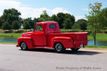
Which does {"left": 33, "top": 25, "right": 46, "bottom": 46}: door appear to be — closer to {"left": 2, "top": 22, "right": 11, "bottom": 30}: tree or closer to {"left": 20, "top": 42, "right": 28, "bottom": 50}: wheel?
{"left": 20, "top": 42, "right": 28, "bottom": 50}: wheel

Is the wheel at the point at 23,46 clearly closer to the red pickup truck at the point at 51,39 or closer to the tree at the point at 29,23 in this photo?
the red pickup truck at the point at 51,39

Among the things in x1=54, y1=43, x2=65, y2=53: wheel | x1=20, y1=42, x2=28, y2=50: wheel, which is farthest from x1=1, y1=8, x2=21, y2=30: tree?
x1=54, y1=43, x2=65, y2=53: wheel

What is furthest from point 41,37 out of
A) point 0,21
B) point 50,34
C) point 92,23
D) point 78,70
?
point 0,21

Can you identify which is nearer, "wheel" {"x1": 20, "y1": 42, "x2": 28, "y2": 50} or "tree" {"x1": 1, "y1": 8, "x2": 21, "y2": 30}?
"wheel" {"x1": 20, "y1": 42, "x2": 28, "y2": 50}

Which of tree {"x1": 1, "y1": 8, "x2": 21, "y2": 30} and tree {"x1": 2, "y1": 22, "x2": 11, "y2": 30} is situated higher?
tree {"x1": 1, "y1": 8, "x2": 21, "y2": 30}

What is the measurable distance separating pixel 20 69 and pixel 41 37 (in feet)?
26.1

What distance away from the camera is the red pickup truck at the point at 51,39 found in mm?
18250

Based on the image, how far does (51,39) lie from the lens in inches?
763

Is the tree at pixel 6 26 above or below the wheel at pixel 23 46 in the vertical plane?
above

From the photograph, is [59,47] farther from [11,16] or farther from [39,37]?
[11,16]

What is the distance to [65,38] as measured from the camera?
60.0 feet

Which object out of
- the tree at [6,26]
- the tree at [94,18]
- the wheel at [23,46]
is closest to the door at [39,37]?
the wheel at [23,46]

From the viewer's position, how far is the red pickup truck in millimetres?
18250

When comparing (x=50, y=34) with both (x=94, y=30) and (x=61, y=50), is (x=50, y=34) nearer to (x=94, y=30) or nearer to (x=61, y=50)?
(x=61, y=50)
